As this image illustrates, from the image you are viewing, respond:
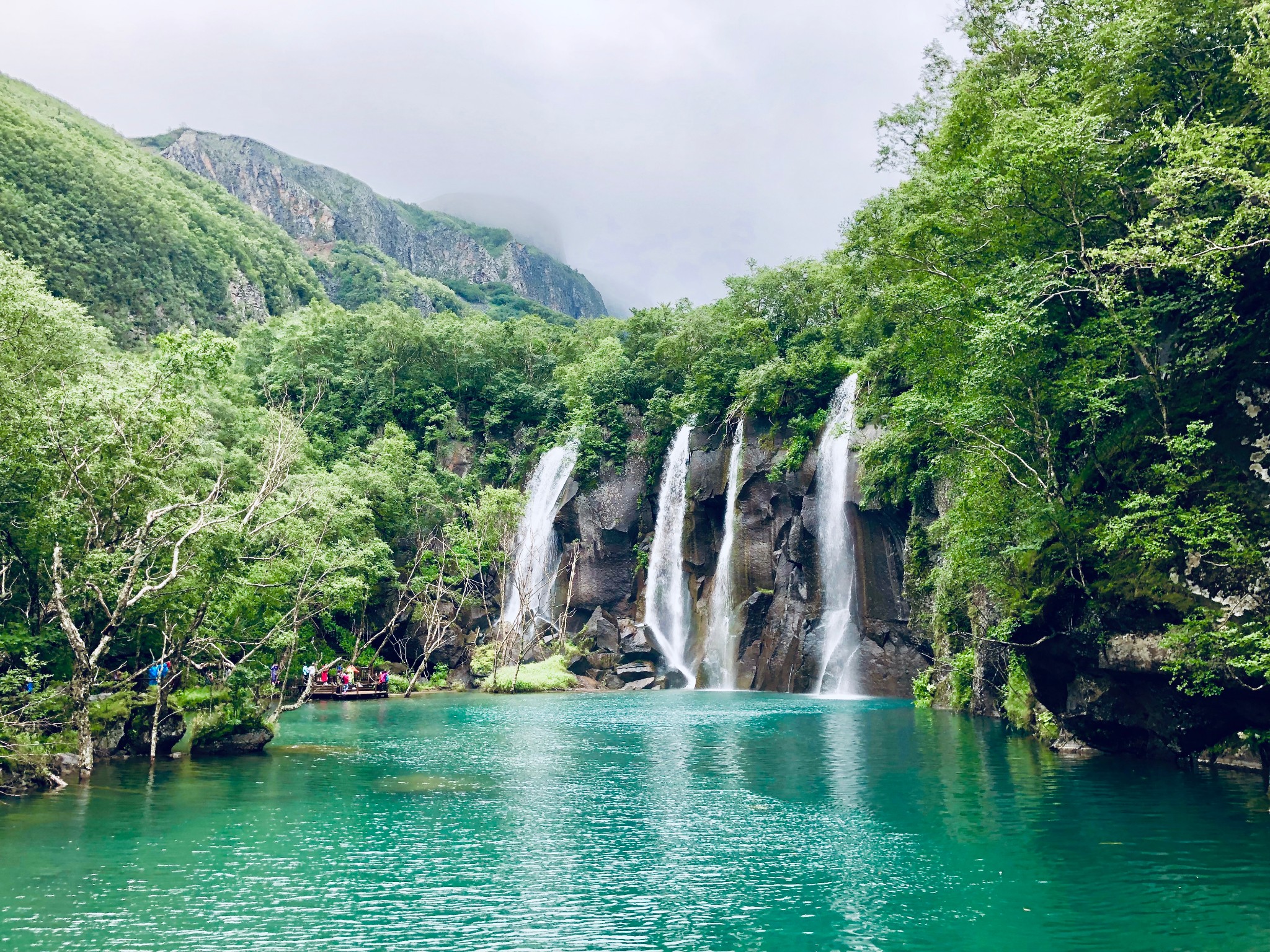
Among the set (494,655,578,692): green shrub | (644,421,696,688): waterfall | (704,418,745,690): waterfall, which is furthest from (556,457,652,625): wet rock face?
(704,418,745,690): waterfall

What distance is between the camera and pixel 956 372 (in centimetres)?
2183

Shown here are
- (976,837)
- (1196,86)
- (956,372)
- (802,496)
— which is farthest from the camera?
(802,496)

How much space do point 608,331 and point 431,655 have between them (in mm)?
34190

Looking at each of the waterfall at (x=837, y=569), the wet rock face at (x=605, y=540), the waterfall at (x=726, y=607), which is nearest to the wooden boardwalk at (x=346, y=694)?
the wet rock face at (x=605, y=540)

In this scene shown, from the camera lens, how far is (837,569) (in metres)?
38.5

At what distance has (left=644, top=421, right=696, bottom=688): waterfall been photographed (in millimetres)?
44406

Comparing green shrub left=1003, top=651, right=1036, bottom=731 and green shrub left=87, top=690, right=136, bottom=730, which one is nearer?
green shrub left=87, top=690, right=136, bottom=730

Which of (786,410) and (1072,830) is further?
(786,410)

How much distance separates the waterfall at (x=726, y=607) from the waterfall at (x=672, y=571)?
1.53m

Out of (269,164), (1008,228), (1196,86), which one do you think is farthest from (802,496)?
(269,164)

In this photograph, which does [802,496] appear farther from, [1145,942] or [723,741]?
[1145,942]

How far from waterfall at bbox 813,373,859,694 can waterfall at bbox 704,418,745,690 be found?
15.0 ft

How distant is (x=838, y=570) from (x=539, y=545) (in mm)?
18109

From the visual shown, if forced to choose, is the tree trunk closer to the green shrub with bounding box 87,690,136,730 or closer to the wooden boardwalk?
the green shrub with bounding box 87,690,136,730
